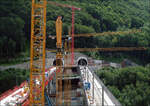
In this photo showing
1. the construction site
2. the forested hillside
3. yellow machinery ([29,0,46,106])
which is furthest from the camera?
the forested hillside

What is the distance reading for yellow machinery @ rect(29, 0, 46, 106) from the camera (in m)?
5.21

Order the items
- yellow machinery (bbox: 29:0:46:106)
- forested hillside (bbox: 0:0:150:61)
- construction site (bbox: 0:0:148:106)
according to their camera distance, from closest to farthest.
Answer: construction site (bbox: 0:0:148:106), yellow machinery (bbox: 29:0:46:106), forested hillside (bbox: 0:0:150:61)

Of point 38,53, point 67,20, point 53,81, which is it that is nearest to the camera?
point 38,53

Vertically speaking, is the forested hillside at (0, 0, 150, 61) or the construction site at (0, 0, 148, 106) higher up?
the forested hillside at (0, 0, 150, 61)

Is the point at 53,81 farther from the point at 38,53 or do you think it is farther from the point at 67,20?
the point at 67,20

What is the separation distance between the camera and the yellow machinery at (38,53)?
521cm

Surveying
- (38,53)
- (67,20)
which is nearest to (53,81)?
(38,53)

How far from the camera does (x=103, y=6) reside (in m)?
14.9

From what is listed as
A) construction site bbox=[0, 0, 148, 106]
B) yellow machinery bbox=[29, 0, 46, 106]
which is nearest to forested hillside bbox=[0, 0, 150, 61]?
construction site bbox=[0, 0, 148, 106]

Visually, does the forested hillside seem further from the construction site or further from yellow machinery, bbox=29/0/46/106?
yellow machinery, bbox=29/0/46/106

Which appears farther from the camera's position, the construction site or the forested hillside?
the forested hillside

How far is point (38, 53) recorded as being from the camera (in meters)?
5.26

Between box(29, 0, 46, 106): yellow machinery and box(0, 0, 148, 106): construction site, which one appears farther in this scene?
box(29, 0, 46, 106): yellow machinery

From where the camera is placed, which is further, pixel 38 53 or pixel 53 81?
pixel 53 81
